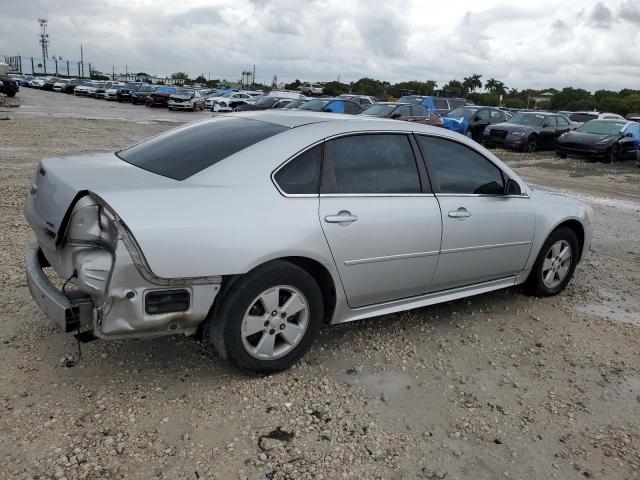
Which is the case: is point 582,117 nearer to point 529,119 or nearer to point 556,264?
point 529,119

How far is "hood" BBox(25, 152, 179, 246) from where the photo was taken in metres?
3.01

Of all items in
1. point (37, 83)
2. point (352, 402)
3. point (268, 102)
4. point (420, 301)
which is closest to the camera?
point (352, 402)

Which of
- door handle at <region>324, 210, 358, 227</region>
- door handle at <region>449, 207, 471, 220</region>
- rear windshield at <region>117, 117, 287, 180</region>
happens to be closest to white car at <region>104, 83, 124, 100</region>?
rear windshield at <region>117, 117, 287, 180</region>

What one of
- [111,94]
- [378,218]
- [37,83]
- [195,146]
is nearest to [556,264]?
[378,218]

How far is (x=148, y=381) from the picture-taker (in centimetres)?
335

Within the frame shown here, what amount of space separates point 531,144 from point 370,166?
17.8 meters

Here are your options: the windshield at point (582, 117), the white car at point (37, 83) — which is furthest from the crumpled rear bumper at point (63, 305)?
the white car at point (37, 83)

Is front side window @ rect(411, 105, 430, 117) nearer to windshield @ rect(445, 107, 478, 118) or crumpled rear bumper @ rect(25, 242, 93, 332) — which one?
windshield @ rect(445, 107, 478, 118)

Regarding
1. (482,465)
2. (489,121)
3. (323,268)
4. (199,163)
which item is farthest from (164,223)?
(489,121)

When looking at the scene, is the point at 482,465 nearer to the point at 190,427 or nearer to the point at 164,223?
the point at 190,427

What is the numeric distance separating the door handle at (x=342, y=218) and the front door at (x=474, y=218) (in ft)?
2.79

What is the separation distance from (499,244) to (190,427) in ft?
8.97

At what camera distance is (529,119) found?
20656 millimetres

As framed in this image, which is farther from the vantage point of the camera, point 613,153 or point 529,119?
point 529,119
